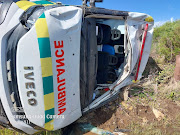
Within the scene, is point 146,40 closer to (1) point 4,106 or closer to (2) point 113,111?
→ (2) point 113,111

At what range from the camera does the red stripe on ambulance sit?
1.74 metres

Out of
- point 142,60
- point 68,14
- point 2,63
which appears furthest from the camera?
point 142,60

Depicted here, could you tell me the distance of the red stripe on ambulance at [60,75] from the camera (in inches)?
68.6

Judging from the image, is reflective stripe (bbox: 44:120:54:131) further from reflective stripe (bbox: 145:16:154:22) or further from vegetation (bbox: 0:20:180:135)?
reflective stripe (bbox: 145:16:154:22)

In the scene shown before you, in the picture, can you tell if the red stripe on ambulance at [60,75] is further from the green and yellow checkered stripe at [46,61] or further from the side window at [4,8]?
the side window at [4,8]

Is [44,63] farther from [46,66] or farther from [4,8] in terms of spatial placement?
[4,8]

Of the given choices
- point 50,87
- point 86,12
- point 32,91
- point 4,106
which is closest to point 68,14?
point 86,12

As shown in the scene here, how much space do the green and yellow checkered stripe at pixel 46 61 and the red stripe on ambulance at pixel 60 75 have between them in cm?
9

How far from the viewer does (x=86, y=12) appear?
82.0 inches

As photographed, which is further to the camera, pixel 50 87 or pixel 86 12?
pixel 86 12

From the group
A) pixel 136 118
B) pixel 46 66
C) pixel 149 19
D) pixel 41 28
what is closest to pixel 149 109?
pixel 136 118

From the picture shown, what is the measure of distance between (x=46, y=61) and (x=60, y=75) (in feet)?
0.87

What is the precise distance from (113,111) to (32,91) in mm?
1521

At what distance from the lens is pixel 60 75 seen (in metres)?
1.82
